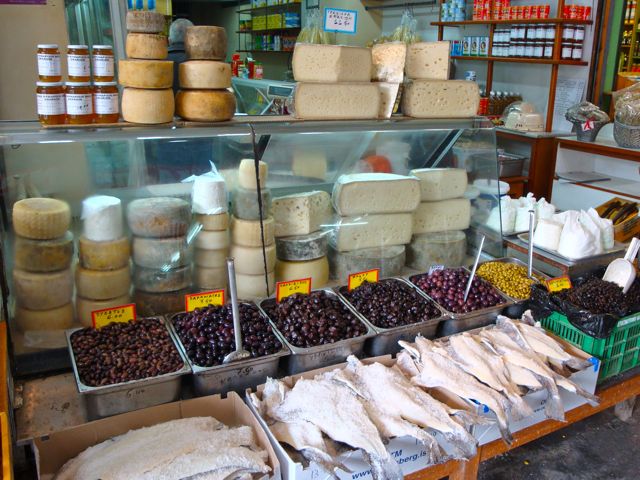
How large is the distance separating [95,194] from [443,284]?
1350 millimetres

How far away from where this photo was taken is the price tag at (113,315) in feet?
6.05

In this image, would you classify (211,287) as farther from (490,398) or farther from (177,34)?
(177,34)

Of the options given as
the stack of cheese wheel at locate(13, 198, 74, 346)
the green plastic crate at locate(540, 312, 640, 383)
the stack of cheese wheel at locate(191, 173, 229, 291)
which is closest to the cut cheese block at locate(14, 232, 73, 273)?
the stack of cheese wheel at locate(13, 198, 74, 346)

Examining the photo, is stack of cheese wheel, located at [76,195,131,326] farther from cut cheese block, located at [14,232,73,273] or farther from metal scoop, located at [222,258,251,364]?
metal scoop, located at [222,258,251,364]

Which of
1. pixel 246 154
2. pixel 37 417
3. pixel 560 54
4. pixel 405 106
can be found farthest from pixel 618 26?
pixel 37 417

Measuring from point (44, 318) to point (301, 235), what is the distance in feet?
3.25

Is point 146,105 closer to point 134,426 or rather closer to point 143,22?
point 143,22

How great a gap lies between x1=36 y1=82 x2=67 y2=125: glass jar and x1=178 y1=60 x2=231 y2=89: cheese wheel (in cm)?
40

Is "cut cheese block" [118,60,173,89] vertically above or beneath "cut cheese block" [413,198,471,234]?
above

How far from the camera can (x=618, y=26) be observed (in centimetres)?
532

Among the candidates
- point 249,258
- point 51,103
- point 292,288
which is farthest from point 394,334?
point 51,103

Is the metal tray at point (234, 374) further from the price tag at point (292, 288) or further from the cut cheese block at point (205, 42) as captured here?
the cut cheese block at point (205, 42)

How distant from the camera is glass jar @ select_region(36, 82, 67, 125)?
176 centimetres

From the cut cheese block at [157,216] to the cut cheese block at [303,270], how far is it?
0.48 m
